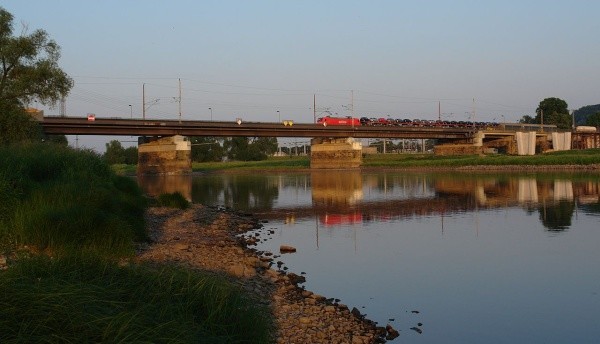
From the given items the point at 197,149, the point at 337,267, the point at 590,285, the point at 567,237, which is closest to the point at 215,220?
the point at 337,267

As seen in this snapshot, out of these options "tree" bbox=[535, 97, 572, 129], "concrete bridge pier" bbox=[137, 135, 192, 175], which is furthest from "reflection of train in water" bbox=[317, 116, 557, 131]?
"tree" bbox=[535, 97, 572, 129]

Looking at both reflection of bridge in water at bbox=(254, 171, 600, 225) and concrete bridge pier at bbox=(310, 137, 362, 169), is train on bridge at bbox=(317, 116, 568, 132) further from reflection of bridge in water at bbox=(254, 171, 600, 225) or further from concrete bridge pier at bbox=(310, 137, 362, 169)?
reflection of bridge in water at bbox=(254, 171, 600, 225)

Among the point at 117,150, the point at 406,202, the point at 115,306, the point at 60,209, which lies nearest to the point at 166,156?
the point at 406,202

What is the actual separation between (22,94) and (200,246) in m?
33.5

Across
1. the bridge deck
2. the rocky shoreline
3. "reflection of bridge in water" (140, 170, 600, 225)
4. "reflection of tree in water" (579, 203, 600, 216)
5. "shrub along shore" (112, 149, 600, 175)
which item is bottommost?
"reflection of bridge in water" (140, 170, 600, 225)

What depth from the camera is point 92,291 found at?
7617mm

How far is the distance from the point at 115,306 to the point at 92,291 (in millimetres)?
410

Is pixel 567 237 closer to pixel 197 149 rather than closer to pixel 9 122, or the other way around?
pixel 9 122

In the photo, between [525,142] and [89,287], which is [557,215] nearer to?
[89,287]

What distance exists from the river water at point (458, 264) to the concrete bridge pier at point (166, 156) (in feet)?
194

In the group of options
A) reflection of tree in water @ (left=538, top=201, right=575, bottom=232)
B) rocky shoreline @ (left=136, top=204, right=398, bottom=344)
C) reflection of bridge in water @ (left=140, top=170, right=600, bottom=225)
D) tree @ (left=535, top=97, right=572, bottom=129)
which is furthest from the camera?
tree @ (left=535, top=97, right=572, bottom=129)

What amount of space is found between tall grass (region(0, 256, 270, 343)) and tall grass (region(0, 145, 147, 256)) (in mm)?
1854

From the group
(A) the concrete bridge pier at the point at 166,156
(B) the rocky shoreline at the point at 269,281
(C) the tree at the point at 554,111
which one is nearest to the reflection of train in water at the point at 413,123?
(A) the concrete bridge pier at the point at 166,156

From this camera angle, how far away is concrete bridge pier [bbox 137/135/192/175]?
98625 mm
